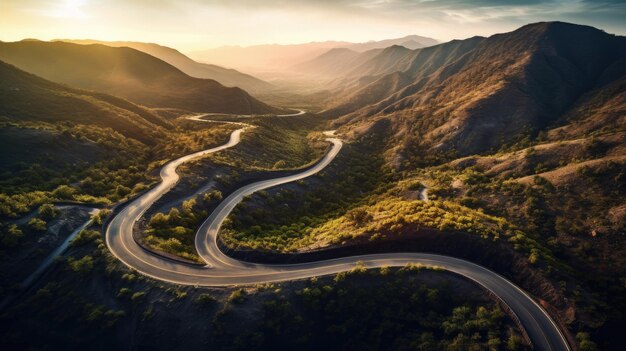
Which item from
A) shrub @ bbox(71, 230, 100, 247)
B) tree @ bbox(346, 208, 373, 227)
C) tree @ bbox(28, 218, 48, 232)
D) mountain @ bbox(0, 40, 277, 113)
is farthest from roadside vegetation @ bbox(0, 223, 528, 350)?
mountain @ bbox(0, 40, 277, 113)

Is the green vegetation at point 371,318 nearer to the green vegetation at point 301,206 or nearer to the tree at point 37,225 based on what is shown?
the green vegetation at point 301,206

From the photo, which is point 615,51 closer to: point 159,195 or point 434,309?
point 434,309

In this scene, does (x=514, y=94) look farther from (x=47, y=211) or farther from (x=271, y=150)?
(x=47, y=211)

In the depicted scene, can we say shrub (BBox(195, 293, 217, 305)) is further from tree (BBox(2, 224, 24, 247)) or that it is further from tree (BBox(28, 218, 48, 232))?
tree (BBox(2, 224, 24, 247))

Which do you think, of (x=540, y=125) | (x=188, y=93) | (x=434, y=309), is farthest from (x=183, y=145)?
(x=540, y=125)

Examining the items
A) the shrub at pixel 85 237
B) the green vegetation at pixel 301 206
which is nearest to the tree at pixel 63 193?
the shrub at pixel 85 237
